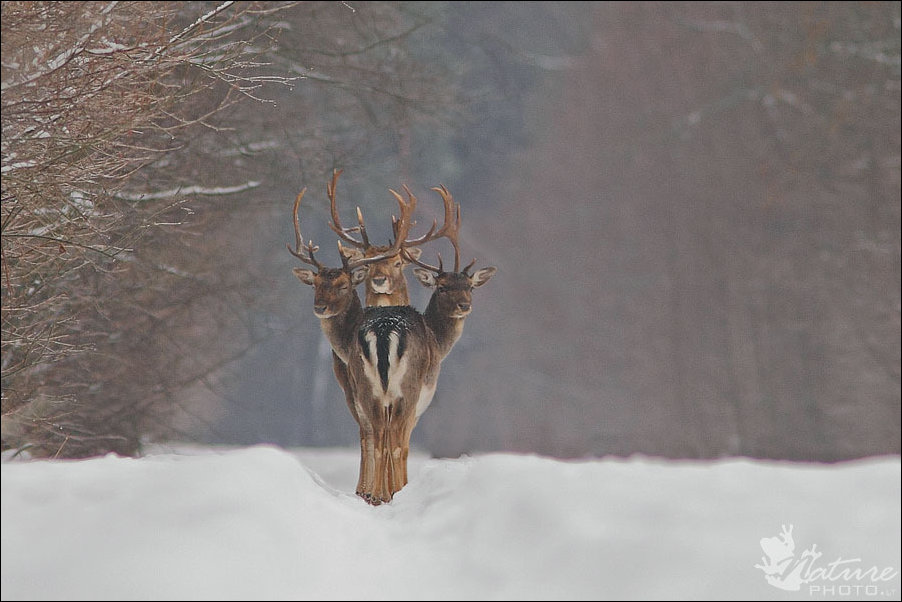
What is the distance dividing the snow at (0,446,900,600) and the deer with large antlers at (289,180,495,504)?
245 centimetres

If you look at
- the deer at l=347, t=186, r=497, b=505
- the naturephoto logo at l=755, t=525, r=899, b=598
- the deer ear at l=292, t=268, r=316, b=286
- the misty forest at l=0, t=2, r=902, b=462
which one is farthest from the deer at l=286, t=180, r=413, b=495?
the naturephoto logo at l=755, t=525, r=899, b=598

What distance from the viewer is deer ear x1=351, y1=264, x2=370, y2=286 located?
9.15 metres

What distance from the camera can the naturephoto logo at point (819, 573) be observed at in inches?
201

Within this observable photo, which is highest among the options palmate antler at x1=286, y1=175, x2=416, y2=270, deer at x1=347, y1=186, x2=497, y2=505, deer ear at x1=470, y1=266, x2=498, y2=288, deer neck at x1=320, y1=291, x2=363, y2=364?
palmate antler at x1=286, y1=175, x2=416, y2=270

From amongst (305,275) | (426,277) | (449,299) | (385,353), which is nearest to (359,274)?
(305,275)

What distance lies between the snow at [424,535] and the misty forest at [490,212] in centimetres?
148

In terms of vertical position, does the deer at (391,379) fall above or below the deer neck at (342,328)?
below

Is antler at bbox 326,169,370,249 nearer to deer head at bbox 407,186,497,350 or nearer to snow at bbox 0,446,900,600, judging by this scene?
deer head at bbox 407,186,497,350

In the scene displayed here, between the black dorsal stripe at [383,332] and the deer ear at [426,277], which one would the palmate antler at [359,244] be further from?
the black dorsal stripe at [383,332]

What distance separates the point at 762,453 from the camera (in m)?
27.2

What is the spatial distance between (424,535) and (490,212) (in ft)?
117

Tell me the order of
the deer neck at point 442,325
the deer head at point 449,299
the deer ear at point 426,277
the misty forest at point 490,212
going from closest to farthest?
the misty forest at point 490,212 → the deer head at point 449,299 → the deer neck at point 442,325 → the deer ear at point 426,277

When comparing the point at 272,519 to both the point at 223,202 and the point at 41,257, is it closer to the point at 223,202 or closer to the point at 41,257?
the point at 41,257

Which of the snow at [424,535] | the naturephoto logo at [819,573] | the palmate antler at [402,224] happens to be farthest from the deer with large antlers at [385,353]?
the naturephoto logo at [819,573]
